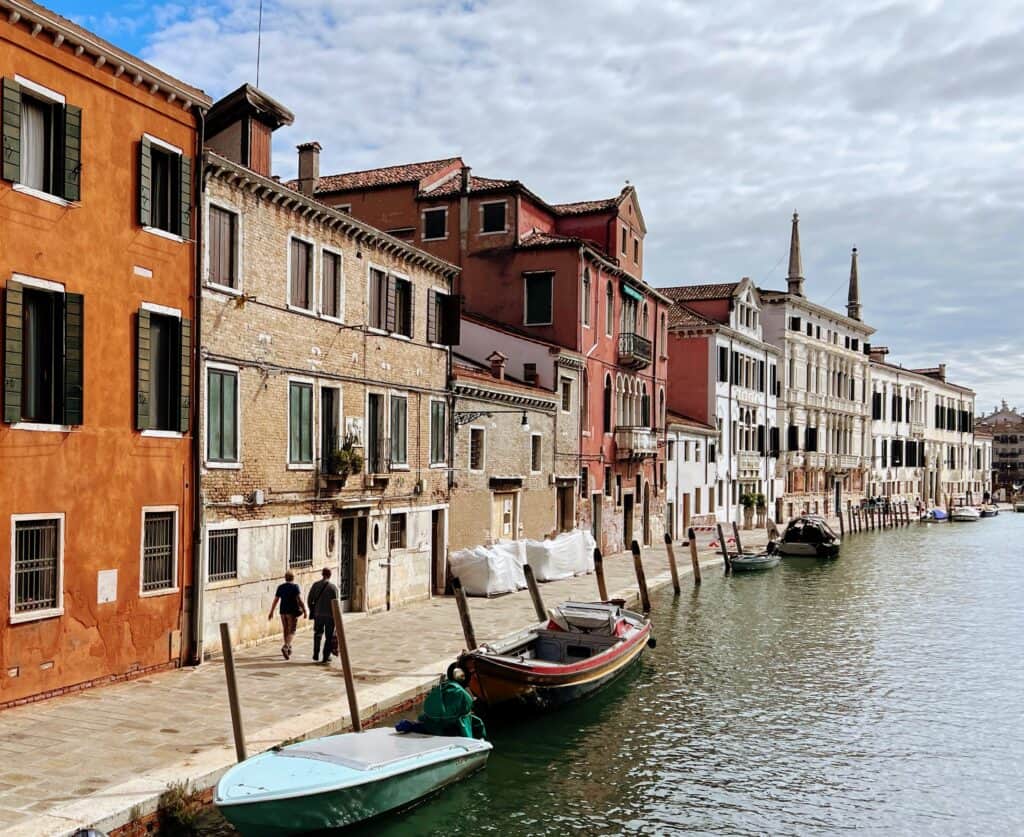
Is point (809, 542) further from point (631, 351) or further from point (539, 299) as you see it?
point (539, 299)

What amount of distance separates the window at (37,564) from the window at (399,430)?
31.3 feet

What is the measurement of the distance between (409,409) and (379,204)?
1427 cm

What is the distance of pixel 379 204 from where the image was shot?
3503 centimetres

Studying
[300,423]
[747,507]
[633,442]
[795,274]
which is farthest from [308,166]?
[795,274]

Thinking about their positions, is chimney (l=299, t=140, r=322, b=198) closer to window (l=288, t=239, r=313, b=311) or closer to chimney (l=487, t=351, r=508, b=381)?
window (l=288, t=239, r=313, b=311)

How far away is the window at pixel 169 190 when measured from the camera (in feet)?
50.0

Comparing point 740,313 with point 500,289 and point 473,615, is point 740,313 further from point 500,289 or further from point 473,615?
point 473,615

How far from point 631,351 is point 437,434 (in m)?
14.3

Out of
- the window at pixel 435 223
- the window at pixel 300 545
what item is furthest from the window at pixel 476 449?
the window at pixel 435 223

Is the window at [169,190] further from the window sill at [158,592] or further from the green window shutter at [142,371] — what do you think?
the window sill at [158,592]

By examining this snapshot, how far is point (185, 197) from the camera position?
15641 millimetres

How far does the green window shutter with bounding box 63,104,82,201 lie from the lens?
13438mm

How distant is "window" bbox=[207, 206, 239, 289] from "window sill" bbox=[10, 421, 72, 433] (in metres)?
3.95

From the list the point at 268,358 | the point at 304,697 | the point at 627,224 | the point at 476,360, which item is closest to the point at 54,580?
the point at 304,697
